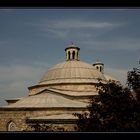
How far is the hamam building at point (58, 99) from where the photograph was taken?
18250 mm

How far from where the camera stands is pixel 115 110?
12.9 m

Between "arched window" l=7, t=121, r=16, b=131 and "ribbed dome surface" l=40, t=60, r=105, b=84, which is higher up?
"ribbed dome surface" l=40, t=60, r=105, b=84

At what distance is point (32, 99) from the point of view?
21.1 meters

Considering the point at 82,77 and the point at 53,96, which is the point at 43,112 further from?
the point at 82,77

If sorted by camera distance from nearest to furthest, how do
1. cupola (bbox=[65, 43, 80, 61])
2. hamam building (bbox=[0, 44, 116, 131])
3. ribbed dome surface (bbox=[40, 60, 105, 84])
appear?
hamam building (bbox=[0, 44, 116, 131]), ribbed dome surface (bbox=[40, 60, 105, 84]), cupola (bbox=[65, 43, 80, 61])

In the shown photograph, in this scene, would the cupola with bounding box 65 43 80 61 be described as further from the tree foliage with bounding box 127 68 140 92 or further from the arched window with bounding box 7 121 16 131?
the tree foliage with bounding box 127 68 140 92

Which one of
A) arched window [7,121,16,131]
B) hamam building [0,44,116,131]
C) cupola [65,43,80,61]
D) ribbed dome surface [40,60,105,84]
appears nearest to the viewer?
hamam building [0,44,116,131]

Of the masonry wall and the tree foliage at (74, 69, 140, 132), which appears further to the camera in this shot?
the masonry wall

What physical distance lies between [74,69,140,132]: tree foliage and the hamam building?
5.23 feet

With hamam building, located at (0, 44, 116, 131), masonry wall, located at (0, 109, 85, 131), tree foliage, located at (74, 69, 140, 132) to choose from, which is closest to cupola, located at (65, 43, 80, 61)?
hamam building, located at (0, 44, 116, 131)

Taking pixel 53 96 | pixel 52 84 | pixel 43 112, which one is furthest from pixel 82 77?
pixel 43 112

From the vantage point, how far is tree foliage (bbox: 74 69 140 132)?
479 inches
